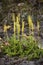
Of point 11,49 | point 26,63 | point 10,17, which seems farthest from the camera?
point 10,17

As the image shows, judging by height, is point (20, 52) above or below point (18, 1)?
below

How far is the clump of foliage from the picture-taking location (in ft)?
14.1

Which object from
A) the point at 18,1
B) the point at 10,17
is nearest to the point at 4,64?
the point at 10,17

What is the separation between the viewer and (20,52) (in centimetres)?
436

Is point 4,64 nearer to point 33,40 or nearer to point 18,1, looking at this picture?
point 33,40

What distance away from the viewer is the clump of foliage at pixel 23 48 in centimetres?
431

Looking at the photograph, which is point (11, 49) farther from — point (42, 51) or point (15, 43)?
point (42, 51)

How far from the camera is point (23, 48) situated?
4441 millimetres

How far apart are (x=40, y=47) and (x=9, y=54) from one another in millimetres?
501

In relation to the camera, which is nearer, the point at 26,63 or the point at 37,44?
the point at 26,63

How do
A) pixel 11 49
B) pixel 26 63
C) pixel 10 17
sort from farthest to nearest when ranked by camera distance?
1. pixel 10 17
2. pixel 11 49
3. pixel 26 63

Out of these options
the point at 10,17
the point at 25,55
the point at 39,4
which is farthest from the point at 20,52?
the point at 39,4

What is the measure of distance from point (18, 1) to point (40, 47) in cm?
249

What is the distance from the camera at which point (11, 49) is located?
14.5 ft
